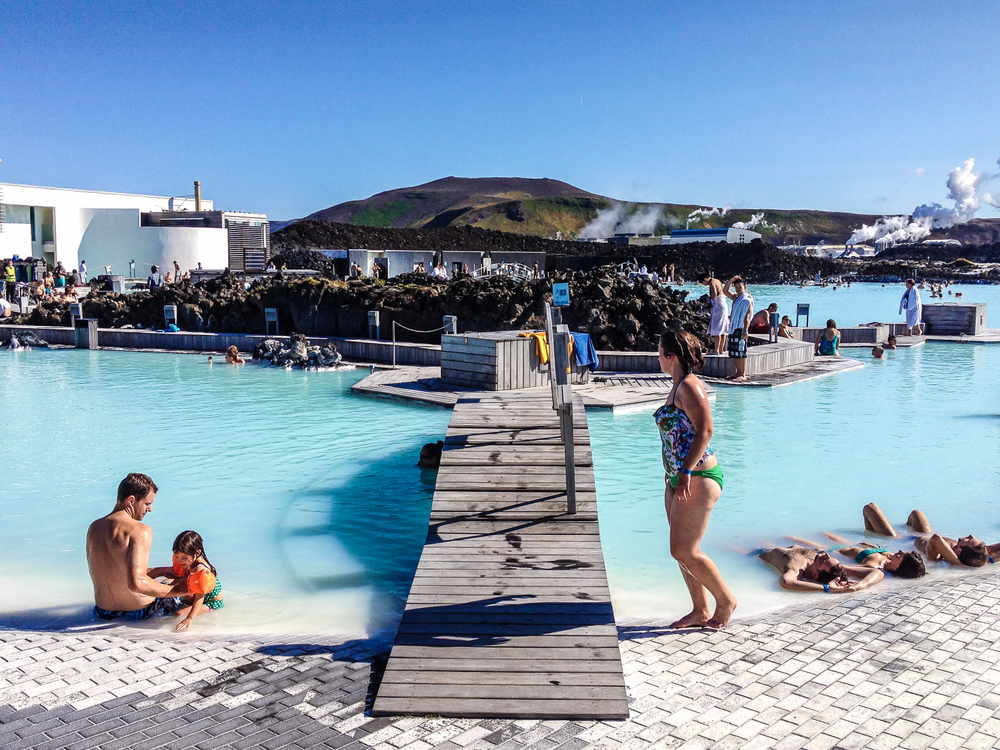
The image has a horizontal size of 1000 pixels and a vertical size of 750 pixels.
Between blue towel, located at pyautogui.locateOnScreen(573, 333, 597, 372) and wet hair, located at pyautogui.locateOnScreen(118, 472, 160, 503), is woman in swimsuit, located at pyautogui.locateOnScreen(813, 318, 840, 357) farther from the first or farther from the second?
wet hair, located at pyautogui.locateOnScreen(118, 472, 160, 503)

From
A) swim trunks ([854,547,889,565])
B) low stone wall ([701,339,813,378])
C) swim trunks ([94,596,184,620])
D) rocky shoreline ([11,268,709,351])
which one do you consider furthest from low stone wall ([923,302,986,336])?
swim trunks ([94,596,184,620])

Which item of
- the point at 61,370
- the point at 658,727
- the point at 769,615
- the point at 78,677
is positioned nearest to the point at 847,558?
the point at 769,615

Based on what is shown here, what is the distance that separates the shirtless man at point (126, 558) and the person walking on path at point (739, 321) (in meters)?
8.82

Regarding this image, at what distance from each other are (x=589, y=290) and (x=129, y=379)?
29.7ft

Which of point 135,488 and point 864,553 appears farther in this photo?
point 864,553

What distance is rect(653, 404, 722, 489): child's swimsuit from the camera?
399 centimetres

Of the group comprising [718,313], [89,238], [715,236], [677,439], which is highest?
[715,236]

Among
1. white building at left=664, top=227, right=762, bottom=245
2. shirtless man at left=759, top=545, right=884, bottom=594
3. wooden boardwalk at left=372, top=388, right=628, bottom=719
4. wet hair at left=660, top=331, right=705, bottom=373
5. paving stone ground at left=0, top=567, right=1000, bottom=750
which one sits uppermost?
white building at left=664, top=227, right=762, bottom=245

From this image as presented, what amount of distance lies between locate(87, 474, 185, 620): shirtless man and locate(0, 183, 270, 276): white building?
33684 mm

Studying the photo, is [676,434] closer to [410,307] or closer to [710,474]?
[710,474]

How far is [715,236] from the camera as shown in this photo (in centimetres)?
10419

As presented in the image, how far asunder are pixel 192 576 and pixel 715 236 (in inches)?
4132

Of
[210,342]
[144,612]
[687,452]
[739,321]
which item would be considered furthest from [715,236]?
[144,612]

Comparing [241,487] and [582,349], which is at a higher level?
[582,349]
